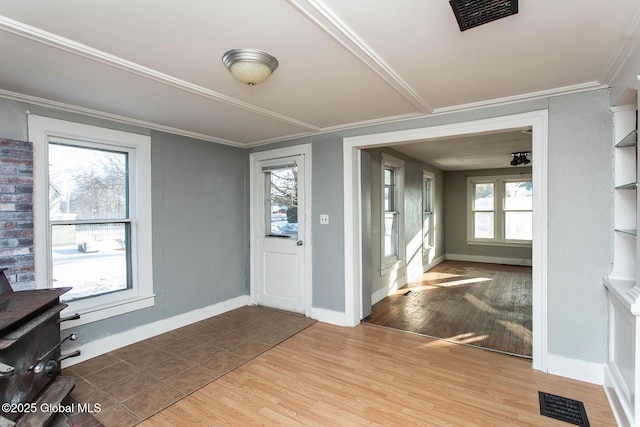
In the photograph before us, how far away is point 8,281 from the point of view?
7.57ft

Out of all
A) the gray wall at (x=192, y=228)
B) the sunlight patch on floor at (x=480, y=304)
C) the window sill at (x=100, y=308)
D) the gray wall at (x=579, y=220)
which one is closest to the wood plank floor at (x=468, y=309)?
the sunlight patch on floor at (x=480, y=304)

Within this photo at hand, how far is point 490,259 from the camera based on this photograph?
25.7ft

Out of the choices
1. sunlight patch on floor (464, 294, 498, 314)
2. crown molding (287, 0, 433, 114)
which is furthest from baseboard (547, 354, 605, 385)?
crown molding (287, 0, 433, 114)

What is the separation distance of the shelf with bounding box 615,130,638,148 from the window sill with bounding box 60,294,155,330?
4.30 m

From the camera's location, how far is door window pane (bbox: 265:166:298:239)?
4230mm

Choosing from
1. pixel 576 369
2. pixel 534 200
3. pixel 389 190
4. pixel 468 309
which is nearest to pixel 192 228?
pixel 389 190

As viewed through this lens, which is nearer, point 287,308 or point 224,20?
point 224,20

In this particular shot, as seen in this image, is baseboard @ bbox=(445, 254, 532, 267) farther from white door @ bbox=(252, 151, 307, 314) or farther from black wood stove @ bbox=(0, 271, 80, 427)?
black wood stove @ bbox=(0, 271, 80, 427)

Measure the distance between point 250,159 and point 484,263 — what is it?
6.14 meters

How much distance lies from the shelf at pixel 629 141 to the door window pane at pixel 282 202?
10.0 feet

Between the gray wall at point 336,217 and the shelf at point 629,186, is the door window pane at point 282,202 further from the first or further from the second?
the shelf at point 629,186

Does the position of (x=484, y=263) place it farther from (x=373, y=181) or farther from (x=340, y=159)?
(x=340, y=159)

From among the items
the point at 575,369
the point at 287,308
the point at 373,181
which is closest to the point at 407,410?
the point at 575,369

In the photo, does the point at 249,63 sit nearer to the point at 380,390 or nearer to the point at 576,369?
the point at 380,390
